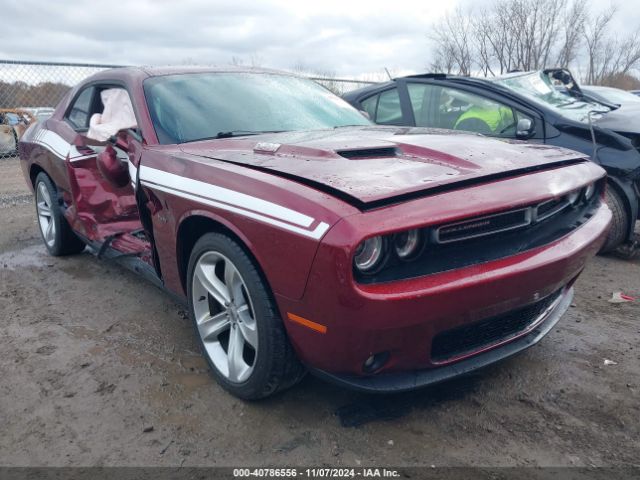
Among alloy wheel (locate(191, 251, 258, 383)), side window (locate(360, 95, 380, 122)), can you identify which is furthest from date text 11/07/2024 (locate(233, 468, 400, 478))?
side window (locate(360, 95, 380, 122))

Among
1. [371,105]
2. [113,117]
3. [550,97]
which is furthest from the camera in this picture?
[371,105]

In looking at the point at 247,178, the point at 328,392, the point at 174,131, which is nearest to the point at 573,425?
the point at 328,392

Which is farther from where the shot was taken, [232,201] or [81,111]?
[81,111]

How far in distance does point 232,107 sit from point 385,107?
2.65 meters

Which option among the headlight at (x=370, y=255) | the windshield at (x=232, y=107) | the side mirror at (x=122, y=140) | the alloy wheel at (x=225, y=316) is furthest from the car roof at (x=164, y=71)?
the headlight at (x=370, y=255)

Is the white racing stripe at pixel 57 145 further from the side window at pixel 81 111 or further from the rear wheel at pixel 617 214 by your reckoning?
the rear wheel at pixel 617 214

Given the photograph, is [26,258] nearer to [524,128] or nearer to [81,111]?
[81,111]

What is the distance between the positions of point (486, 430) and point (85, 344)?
7.26ft

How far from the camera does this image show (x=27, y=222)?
20.8 feet

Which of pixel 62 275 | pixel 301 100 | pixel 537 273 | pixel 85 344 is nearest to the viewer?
pixel 537 273

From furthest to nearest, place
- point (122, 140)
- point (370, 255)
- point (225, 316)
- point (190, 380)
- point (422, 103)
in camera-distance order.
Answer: point (422, 103), point (122, 140), point (190, 380), point (225, 316), point (370, 255)

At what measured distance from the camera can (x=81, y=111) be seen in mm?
4156

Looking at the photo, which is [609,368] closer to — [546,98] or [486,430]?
[486,430]

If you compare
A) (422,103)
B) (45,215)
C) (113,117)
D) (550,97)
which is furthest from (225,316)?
(550,97)
